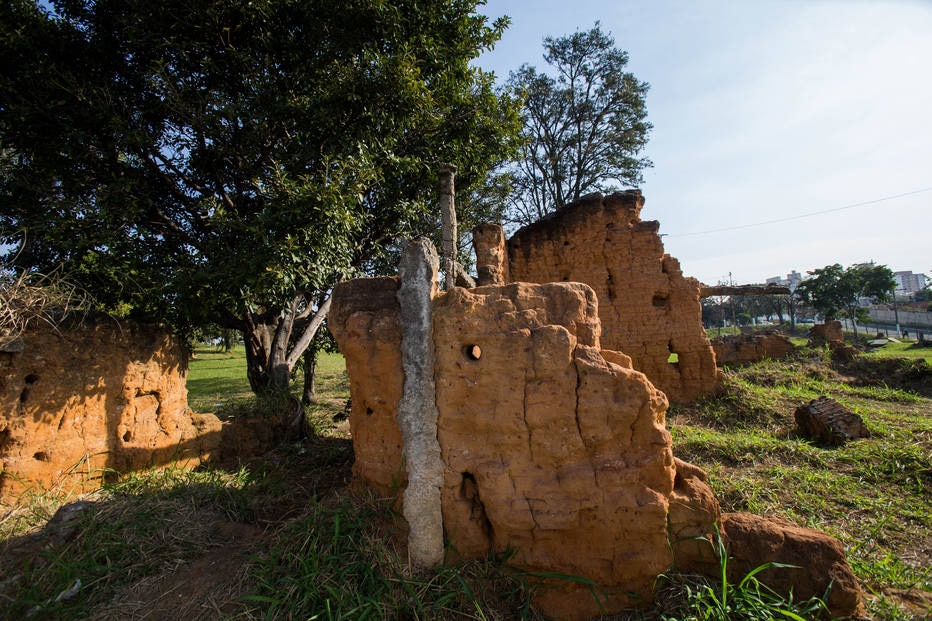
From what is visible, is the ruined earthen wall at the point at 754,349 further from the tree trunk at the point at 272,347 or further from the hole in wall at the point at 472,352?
the tree trunk at the point at 272,347

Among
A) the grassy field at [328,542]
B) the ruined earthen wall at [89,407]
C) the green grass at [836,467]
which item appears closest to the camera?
the grassy field at [328,542]

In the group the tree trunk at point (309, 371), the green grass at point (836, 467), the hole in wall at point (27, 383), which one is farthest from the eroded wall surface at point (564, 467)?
the tree trunk at point (309, 371)

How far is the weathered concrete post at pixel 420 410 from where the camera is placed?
8.94ft

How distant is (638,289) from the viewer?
709 cm

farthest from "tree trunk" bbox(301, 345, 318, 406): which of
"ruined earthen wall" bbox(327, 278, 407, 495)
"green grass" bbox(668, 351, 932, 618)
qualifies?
"green grass" bbox(668, 351, 932, 618)

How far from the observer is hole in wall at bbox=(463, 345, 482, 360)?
2883 mm

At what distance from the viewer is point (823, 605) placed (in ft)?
7.66

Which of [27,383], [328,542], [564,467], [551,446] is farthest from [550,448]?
[27,383]

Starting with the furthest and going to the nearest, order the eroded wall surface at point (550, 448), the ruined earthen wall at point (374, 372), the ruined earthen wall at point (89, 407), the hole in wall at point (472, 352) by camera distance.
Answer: the ruined earthen wall at point (89, 407)
the ruined earthen wall at point (374, 372)
the hole in wall at point (472, 352)
the eroded wall surface at point (550, 448)

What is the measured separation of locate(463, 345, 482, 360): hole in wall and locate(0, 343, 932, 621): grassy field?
4.10 ft

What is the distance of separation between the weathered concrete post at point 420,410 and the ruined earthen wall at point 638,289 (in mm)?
4630

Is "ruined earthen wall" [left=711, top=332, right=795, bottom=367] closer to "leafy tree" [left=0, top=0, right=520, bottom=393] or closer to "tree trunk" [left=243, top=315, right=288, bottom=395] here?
"leafy tree" [left=0, top=0, right=520, bottom=393]

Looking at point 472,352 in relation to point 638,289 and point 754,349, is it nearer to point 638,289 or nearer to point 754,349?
point 638,289

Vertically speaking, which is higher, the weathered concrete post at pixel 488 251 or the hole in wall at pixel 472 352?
the weathered concrete post at pixel 488 251
